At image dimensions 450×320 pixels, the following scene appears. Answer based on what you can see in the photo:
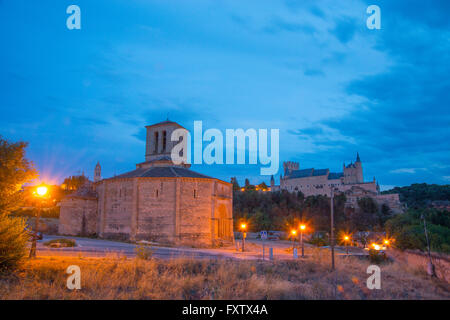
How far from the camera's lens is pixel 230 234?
108 feet

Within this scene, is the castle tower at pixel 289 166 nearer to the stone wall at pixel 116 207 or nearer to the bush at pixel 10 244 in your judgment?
the stone wall at pixel 116 207

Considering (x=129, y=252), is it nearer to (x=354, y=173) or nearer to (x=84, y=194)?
(x=84, y=194)

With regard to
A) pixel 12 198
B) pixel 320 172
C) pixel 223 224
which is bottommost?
pixel 223 224

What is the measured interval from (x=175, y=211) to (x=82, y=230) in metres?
13.2

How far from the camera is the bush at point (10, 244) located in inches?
439

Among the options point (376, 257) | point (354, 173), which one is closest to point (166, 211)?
point (376, 257)

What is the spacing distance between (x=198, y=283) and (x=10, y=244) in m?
7.45

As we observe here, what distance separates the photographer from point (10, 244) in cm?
1136

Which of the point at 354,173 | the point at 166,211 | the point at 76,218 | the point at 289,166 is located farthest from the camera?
the point at 289,166

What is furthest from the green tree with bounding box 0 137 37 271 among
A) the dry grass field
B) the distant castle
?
the distant castle

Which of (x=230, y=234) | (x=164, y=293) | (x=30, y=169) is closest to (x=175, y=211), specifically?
(x=230, y=234)

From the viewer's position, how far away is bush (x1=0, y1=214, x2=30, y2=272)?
11.1 meters

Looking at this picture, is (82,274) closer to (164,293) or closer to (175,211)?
(164,293)
